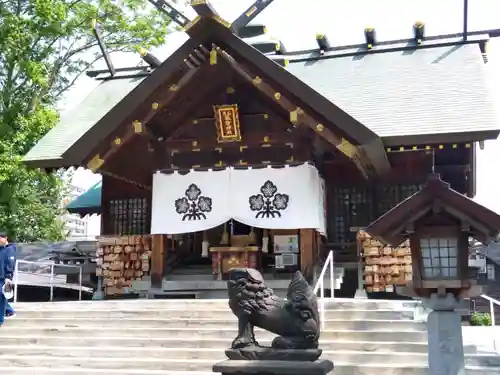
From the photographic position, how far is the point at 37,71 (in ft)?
59.2

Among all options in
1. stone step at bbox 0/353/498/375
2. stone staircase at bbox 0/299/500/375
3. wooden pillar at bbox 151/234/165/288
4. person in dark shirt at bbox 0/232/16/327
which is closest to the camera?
stone step at bbox 0/353/498/375

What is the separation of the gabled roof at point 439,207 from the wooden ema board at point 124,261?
803 cm

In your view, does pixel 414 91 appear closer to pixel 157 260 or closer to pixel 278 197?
pixel 278 197

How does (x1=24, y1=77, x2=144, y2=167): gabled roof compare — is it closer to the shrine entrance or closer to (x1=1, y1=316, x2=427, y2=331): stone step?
the shrine entrance

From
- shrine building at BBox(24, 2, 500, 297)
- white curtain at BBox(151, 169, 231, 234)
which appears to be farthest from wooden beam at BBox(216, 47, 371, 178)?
white curtain at BBox(151, 169, 231, 234)

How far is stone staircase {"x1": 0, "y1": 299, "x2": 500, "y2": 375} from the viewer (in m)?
7.16

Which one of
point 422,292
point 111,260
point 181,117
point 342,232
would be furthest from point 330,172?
point 422,292

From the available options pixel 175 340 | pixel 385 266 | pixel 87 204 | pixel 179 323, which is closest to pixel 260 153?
pixel 385 266

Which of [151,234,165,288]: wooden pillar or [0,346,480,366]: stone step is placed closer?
[0,346,480,366]: stone step

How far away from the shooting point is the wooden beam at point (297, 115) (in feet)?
35.4

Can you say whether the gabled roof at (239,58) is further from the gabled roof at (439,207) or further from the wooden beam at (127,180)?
the gabled roof at (439,207)

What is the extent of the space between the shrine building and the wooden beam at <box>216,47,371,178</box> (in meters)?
0.02

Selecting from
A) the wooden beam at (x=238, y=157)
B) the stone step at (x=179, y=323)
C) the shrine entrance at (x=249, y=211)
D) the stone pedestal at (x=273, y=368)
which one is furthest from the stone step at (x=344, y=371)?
the wooden beam at (x=238, y=157)

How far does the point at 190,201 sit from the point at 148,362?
16.3 feet
